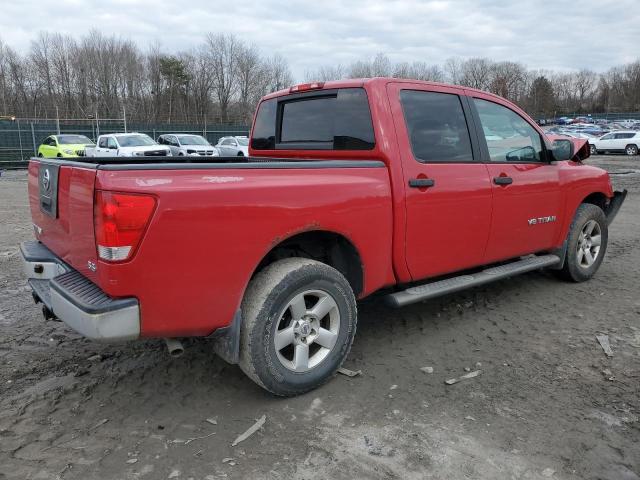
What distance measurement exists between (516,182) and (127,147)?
22449mm

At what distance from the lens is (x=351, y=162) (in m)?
3.43

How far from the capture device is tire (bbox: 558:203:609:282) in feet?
17.8

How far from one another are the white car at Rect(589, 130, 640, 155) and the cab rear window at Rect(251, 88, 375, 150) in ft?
113

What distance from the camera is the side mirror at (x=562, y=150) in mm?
4938

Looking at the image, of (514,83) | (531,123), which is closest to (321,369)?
(531,123)

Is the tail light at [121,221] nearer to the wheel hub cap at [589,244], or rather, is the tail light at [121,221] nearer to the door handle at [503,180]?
the door handle at [503,180]

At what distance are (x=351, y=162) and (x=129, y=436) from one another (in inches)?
82.0

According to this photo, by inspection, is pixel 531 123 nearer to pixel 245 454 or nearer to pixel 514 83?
pixel 245 454

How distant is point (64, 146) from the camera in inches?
1023

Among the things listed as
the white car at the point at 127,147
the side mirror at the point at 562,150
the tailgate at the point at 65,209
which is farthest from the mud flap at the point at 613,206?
the white car at the point at 127,147

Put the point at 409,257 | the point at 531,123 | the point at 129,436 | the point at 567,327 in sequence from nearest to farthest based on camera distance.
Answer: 1. the point at 129,436
2. the point at 409,257
3. the point at 567,327
4. the point at 531,123

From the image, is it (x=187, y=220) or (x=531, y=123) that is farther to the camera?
(x=531, y=123)

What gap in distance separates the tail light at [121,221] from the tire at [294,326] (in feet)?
2.59

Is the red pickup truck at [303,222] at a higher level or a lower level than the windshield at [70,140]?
lower
